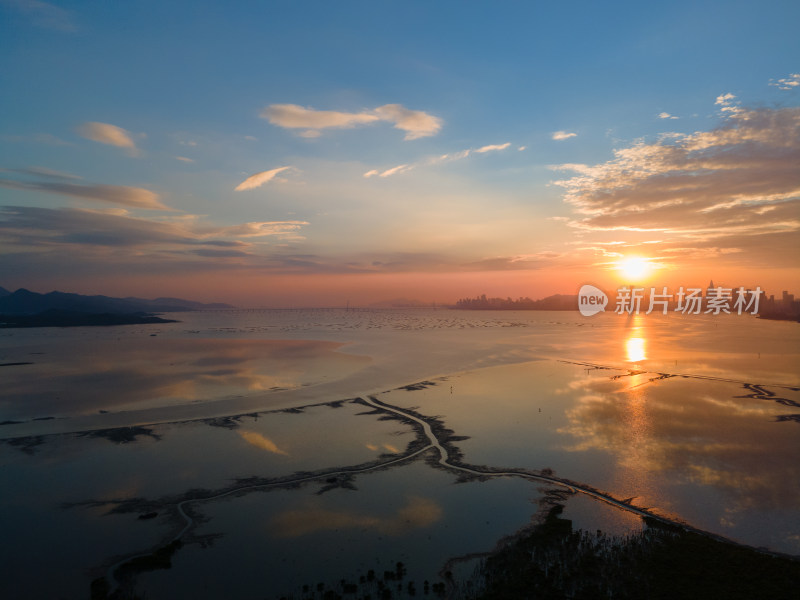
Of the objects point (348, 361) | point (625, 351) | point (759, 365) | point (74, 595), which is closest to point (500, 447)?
point (74, 595)

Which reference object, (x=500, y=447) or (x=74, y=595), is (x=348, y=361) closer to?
(x=500, y=447)

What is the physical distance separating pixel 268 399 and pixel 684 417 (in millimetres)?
30070

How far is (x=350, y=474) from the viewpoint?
19000 millimetres

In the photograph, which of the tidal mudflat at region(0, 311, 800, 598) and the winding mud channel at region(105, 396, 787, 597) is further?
the winding mud channel at region(105, 396, 787, 597)

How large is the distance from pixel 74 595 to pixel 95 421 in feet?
64.0

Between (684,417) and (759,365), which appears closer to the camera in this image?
(684,417)

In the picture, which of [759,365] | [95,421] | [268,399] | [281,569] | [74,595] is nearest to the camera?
[74,595]

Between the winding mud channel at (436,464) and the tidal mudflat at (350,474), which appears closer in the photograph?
the tidal mudflat at (350,474)

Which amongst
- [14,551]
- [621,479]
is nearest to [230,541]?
[14,551]

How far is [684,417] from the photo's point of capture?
29109 millimetres

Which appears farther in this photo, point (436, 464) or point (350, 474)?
point (436, 464)

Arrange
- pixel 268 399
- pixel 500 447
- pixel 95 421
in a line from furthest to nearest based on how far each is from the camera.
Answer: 1. pixel 268 399
2. pixel 95 421
3. pixel 500 447

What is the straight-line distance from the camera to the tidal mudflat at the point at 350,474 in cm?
1273

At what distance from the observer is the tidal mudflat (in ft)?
41.8
